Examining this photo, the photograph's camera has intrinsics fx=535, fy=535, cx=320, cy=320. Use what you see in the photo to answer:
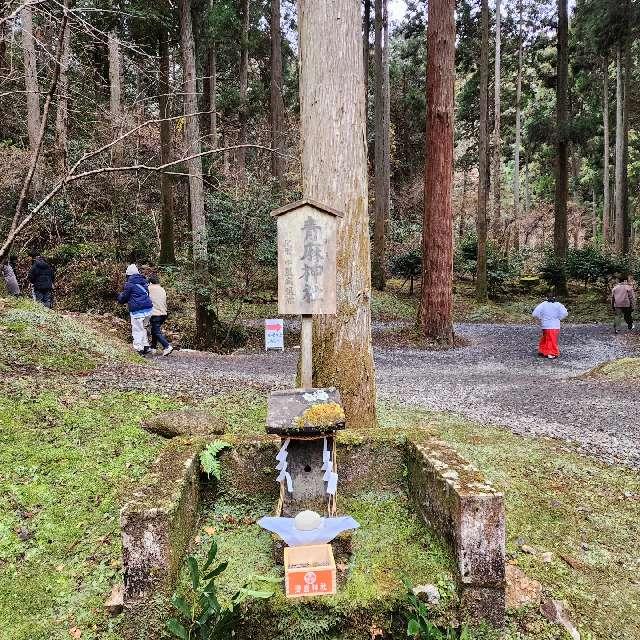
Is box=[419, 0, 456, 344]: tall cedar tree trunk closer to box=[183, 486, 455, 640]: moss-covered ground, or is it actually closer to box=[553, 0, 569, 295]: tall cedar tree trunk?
box=[183, 486, 455, 640]: moss-covered ground

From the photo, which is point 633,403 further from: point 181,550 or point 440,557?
point 181,550

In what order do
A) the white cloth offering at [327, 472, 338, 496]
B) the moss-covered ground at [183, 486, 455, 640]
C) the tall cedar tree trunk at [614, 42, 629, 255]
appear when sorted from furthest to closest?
the tall cedar tree trunk at [614, 42, 629, 255] < the white cloth offering at [327, 472, 338, 496] < the moss-covered ground at [183, 486, 455, 640]

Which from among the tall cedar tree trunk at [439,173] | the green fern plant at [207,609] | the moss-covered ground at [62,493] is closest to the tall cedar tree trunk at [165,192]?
the tall cedar tree trunk at [439,173]

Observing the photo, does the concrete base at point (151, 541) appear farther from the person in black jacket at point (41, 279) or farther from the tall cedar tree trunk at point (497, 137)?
the tall cedar tree trunk at point (497, 137)

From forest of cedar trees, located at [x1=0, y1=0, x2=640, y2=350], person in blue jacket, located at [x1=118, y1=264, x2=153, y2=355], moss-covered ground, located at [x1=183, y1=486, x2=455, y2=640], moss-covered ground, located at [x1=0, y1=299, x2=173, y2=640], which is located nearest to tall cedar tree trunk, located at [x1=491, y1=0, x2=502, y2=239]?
forest of cedar trees, located at [x1=0, y1=0, x2=640, y2=350]

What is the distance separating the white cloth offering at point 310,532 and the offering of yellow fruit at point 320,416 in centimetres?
54

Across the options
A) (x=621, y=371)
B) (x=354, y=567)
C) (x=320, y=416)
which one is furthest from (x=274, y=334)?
(x=354, y=567)

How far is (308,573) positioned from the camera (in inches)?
111

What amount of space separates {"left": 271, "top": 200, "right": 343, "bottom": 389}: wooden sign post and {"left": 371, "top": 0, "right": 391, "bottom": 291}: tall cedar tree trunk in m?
16.4

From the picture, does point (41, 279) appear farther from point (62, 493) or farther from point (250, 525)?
point (250, 525)

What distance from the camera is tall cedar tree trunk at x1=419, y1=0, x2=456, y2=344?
11.3 metres

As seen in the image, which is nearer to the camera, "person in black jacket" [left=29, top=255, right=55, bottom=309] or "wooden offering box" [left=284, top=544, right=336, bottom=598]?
"wooden offering box" [left=284, top=544, right=336, bottom=598]

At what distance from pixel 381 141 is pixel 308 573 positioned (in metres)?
19.0

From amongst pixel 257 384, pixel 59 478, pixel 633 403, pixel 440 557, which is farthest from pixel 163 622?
pixel 633 403
